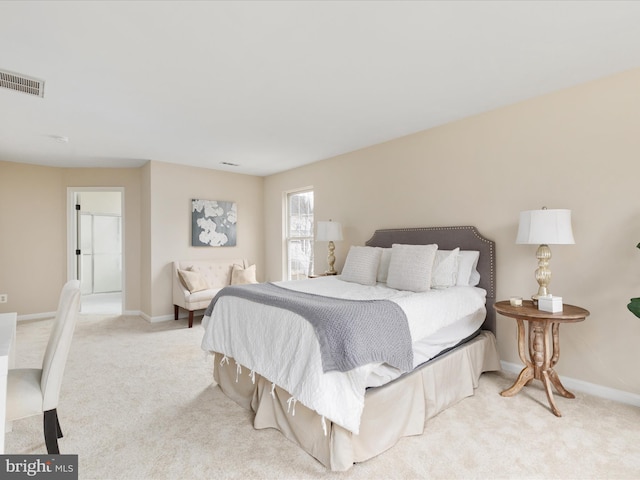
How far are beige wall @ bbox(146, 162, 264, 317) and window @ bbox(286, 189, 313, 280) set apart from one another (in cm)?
76

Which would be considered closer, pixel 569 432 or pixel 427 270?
pixel 569 432

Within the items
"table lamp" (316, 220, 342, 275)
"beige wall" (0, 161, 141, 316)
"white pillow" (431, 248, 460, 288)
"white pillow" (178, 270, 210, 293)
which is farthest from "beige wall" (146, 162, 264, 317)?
"white pillow" (431, 248, 460, 288)

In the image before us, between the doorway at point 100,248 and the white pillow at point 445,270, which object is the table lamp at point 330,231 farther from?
the doorway at point 100,248

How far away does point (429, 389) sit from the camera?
219cm

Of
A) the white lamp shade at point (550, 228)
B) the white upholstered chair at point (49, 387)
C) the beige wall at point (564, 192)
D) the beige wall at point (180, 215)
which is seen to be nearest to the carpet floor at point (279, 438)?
the white upholstered chair at point (49, 387)

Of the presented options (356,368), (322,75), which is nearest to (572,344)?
(356,368)

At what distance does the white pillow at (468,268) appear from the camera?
9.90 ft

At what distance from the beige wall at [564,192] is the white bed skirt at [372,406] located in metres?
0.86

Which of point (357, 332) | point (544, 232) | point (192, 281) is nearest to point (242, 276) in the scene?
point (192, 281)

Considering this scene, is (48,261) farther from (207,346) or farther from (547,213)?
(547,213)

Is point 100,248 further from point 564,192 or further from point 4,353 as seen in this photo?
point 564,192

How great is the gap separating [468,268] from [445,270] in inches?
11.1

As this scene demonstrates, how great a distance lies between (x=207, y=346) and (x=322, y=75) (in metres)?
2.28

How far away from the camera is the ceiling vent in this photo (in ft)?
7.89
